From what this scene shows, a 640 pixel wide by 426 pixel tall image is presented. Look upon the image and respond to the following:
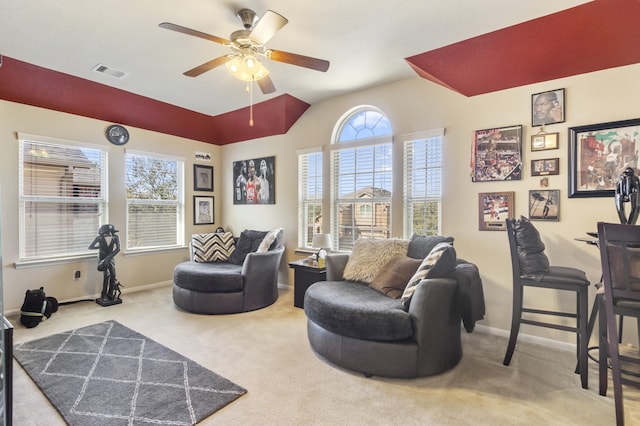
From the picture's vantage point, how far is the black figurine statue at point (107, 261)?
404cm

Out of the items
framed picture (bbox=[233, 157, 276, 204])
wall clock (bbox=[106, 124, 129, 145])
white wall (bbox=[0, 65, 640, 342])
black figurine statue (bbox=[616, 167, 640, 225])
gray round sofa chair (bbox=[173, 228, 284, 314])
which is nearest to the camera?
black figurine statue (bbox=[616, 167, 640, 225])

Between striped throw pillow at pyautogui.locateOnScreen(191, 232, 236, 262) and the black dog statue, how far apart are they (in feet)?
5.38

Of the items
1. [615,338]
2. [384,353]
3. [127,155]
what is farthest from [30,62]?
[615,338]

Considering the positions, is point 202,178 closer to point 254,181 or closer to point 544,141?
point 254,181

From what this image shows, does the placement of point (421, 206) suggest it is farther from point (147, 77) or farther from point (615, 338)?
point (147, 77)

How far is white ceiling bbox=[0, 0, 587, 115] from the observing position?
2.40 metres

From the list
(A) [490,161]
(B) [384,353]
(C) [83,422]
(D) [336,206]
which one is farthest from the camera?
(D) [336,206]

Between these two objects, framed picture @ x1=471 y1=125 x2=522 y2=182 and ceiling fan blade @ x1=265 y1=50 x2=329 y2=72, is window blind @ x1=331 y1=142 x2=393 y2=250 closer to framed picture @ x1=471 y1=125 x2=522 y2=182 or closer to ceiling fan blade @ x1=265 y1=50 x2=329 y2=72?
framed picture @ x1=471 y1=125 x2=522 y2=182

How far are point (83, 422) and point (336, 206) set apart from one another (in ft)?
10.9

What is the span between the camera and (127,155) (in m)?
4.59

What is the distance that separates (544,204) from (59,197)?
5.48 metres

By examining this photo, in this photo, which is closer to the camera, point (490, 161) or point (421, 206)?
point (490, 161)

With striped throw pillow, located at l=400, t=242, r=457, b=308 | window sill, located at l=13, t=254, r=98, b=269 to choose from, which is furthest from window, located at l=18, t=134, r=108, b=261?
striped throw pillow, located at l=400, t=242, r=457, b=308

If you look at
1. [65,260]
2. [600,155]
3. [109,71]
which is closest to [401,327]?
[600,155]
